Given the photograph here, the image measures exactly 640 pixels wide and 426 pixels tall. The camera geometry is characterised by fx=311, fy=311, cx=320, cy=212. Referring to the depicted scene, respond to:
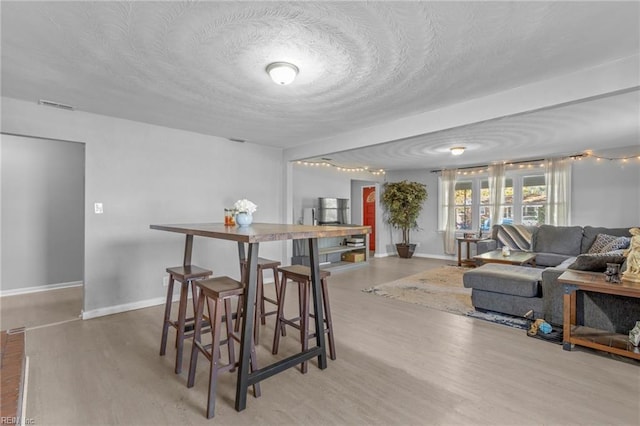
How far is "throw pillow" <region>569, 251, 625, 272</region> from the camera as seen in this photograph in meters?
2.85

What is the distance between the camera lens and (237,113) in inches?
136

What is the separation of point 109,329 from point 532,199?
7596 millimetres

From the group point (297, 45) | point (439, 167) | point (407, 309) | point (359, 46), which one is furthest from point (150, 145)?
point (439, 167)

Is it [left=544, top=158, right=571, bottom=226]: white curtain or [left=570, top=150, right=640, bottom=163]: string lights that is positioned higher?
[left=570, top=150, right=640, bottom=163]: string lights

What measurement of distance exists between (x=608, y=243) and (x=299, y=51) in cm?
524

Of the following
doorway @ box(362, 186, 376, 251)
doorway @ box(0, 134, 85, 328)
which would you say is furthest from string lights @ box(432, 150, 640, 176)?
doorway @ box(0, 134, 85, 328)

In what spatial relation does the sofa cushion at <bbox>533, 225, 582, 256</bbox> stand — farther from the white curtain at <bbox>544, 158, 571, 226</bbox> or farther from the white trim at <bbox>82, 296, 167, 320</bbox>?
the white trim at <bbox>82, 296, 167, 320</bbox>

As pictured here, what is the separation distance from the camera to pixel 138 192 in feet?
12.6

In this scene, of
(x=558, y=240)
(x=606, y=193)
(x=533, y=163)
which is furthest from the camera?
(x=533, y=163)

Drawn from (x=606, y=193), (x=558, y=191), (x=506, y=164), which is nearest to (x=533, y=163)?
(x=506, y=164)

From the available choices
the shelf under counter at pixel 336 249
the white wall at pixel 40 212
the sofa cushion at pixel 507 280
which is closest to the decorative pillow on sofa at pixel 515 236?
the sofa cushion at pixel 507 280

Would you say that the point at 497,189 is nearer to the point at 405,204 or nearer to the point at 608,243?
the point at 405,204

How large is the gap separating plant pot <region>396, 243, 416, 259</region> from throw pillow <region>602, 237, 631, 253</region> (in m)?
3.92

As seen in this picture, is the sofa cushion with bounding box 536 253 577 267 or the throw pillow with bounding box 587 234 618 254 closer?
the throw pillow with bounding box 587 234 618 254
